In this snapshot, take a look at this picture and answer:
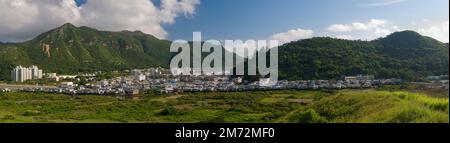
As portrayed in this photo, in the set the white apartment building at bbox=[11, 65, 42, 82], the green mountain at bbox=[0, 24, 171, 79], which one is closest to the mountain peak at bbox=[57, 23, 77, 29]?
the green mountain at bbox=[0, 24, 171, 79]

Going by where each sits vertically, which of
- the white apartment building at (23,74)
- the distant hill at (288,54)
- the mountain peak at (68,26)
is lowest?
the white apartment building at (23,74)

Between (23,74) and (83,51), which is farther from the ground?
(83,51)

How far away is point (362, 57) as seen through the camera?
62.3m

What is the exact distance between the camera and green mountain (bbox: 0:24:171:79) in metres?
123

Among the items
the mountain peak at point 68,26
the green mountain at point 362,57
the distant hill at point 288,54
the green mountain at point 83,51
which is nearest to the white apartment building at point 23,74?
the distant hill at point 288,54

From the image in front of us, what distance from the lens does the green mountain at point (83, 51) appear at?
12312cm

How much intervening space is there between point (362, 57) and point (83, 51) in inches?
3839

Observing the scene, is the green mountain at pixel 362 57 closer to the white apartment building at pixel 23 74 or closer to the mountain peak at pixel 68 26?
the white apartment building at pixel 23 74

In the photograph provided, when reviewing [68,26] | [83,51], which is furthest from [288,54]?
[68,26]

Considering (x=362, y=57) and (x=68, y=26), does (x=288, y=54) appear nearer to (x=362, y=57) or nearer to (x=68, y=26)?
(x=362, y=57)

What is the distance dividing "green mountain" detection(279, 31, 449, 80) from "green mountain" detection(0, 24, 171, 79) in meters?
64.5

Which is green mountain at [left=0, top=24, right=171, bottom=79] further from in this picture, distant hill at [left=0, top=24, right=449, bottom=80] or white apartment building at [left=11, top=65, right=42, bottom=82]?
white apartment building at [left=11, top=65, right=42, bottom=82]

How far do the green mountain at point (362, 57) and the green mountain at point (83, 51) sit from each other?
2538 inches
